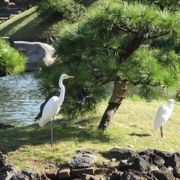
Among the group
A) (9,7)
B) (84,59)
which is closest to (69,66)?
(84,59)

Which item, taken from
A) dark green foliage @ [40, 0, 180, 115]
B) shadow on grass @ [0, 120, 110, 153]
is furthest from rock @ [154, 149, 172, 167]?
shadow on grass @ [0, 120, 110, 153]

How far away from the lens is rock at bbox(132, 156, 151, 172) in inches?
309

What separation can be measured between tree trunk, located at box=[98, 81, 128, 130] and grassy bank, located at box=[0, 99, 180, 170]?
15cm

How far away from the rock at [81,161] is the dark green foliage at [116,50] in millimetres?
1624

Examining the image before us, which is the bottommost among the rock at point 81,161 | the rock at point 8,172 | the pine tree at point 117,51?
the rock at point 81,161

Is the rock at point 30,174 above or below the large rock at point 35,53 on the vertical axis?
above

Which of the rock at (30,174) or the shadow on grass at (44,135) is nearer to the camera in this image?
the rock at (30,174)

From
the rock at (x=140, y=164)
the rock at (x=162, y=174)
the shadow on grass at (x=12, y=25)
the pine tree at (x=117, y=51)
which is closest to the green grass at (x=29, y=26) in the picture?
the shadow on grass at (x=12, y=25)

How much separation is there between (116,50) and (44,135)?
1925mm

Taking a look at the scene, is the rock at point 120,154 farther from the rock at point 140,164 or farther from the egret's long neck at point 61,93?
the egret's long neck at point 61,93

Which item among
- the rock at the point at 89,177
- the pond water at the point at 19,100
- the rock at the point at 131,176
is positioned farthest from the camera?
the pond water at the point at 19,100

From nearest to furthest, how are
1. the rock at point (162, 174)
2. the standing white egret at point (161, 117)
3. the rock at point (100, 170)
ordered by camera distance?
1. the rock at point (162, 174)
2. the rock at point (100, 170)
3. the standing white egret at point (161, 117)

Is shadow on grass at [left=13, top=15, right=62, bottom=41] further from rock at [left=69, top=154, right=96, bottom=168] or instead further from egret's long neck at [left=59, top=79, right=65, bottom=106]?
rock at [left=69, top=154, right=96, bottom=168]

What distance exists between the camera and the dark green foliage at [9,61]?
736cm
